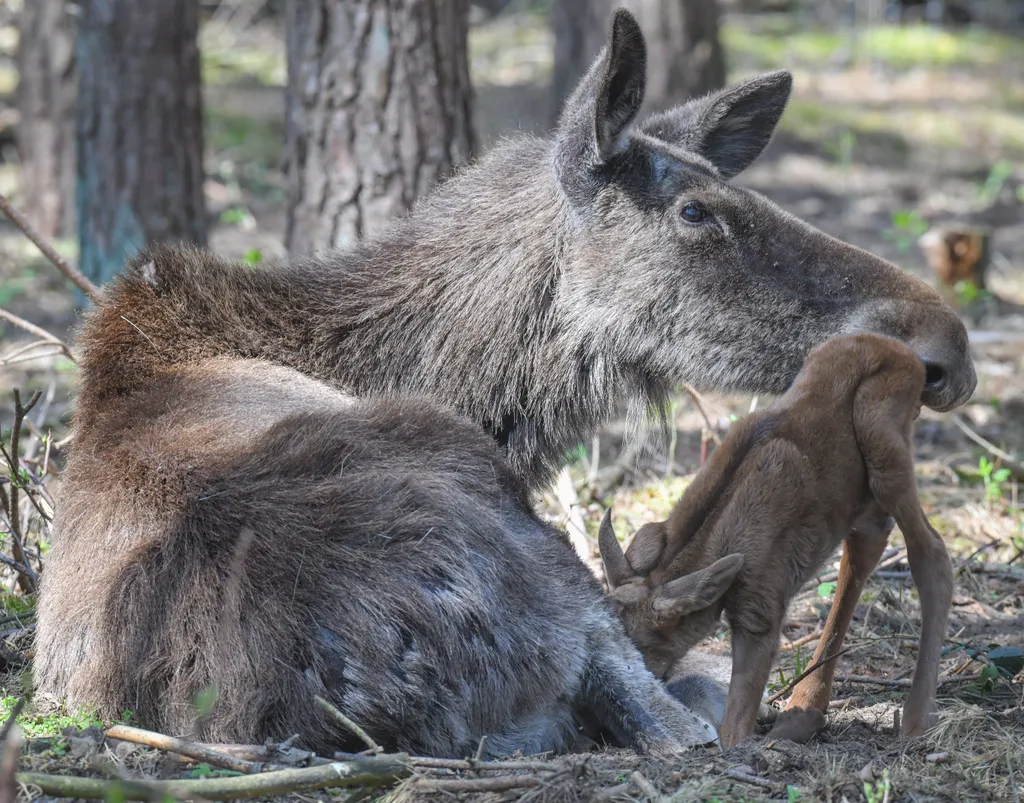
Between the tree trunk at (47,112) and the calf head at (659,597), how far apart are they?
9480 mm

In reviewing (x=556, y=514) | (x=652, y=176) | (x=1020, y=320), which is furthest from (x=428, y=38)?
(x=1020, y=320)

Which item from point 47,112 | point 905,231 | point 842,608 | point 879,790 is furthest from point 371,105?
point 47,112

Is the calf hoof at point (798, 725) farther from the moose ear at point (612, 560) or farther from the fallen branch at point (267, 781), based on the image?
the fallen branch at point (267, 781)

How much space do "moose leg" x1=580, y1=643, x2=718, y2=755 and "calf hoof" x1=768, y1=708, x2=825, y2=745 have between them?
19cm

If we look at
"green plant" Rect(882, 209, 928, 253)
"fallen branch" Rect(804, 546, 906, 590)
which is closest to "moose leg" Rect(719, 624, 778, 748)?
"fallen branch" Rect(804, 546, 906, 590)

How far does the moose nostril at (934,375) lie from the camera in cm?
399

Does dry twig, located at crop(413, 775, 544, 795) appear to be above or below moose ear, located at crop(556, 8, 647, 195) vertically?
below

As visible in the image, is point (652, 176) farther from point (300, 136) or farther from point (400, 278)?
point (300, 136)

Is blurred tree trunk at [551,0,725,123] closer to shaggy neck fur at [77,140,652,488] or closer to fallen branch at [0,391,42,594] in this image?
shaggy neck fur at [77,140,652,488]

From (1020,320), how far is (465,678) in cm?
713

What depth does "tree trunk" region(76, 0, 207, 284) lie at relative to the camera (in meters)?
7.95

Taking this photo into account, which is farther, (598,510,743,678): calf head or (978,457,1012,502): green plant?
(978,457,1012,502): green plant

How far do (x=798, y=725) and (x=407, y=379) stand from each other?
179cm

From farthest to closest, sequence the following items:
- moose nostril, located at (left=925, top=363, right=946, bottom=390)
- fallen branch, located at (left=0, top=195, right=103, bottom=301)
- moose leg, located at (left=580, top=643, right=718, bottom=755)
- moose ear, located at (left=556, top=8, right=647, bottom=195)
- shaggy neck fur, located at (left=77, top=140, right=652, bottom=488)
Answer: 1. fallen branch, located at (left=0, top=195, right=103, bottom=301)
2. shaggy neck fur, located at (left=77, top=140, right=652, bottom=488)
3. moose ear, located at (left=556, top=8, right=647, bottom=195)
4. moose nostril, located at (left=925, top=363, right=946, bottom=390)
5. moose leg, located at (left=580, top=643, right=718, bottom=755)
